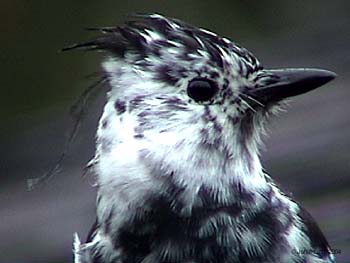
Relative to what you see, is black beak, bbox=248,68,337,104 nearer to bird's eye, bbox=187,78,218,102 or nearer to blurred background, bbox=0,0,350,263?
bird's eye, bbox=187,78,218,102

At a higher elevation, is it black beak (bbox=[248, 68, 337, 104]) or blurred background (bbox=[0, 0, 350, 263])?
black beak (bbox=[248, 68, 337, 104])

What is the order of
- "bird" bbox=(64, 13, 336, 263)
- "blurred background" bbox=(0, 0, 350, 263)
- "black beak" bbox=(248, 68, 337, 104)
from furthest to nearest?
"blurred background" bbox=(0, 0, 350, 263)
"black beak" bbox=(248, 68, 337, 104)
"bird" bbox=(64, 13, 336, 263)

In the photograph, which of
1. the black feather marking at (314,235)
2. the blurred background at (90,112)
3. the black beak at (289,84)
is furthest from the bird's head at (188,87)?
the blurred background at (90,112)

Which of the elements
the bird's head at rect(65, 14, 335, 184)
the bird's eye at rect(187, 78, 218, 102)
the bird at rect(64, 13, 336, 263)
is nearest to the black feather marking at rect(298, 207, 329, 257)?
the bird at rect(64, 13, 336, 263)

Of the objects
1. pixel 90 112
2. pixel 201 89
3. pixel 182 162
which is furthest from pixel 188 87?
pixel 90 112

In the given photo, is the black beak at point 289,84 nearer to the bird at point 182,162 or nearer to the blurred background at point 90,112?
the bird at point 182,162

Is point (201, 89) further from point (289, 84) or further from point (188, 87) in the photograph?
point (289, 84)
